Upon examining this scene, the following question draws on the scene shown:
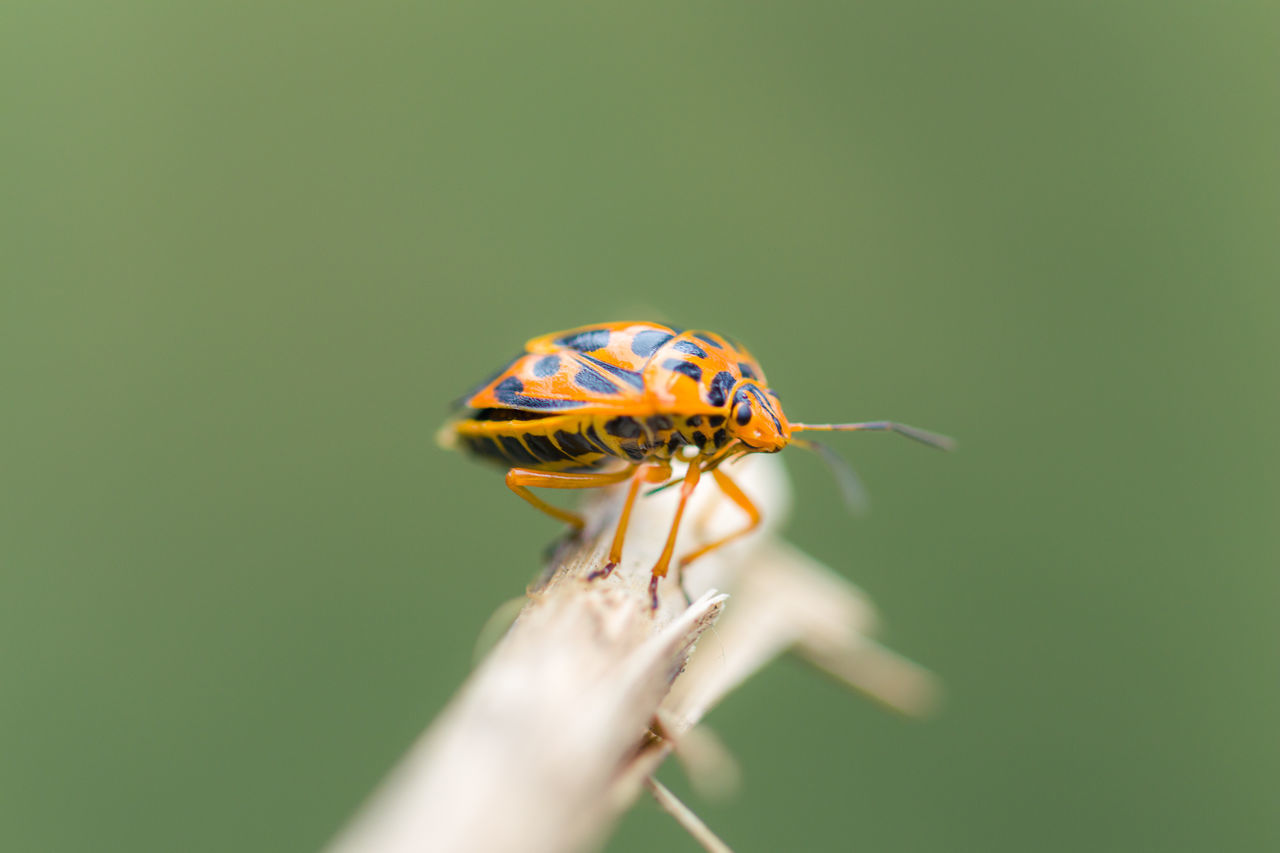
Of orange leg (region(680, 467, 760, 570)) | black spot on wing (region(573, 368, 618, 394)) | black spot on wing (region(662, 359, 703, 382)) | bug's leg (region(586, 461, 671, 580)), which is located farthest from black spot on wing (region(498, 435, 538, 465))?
orange leg (region(680, 467, 760, 570))

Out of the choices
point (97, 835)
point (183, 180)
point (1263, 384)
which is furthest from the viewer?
point (183, 180)

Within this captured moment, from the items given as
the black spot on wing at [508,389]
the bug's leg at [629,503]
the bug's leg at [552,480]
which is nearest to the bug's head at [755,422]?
the bug's leg at [629,503]

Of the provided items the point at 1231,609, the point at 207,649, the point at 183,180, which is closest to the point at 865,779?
the point at 1231,609

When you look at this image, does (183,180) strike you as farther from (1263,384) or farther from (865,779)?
(1263,384)

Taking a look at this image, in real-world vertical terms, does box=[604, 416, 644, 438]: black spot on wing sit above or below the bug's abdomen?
above

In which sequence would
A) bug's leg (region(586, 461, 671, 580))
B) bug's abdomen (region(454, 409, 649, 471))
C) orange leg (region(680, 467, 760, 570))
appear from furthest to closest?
bug's abdomen (region(454, 409, 649, 471)), orange leg (region(680, 467, 760, 570)), bug's leg (region(586, 461, 671, 580))

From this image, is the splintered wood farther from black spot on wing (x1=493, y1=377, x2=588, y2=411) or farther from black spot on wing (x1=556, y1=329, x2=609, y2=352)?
black spot on wing (x1=556, y1=329, x2=609, y2=352)

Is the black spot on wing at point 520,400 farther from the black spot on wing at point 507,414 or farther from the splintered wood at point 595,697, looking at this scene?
the splintered wood at point 595,697

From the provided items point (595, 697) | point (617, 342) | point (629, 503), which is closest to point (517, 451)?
point (617, 342)
